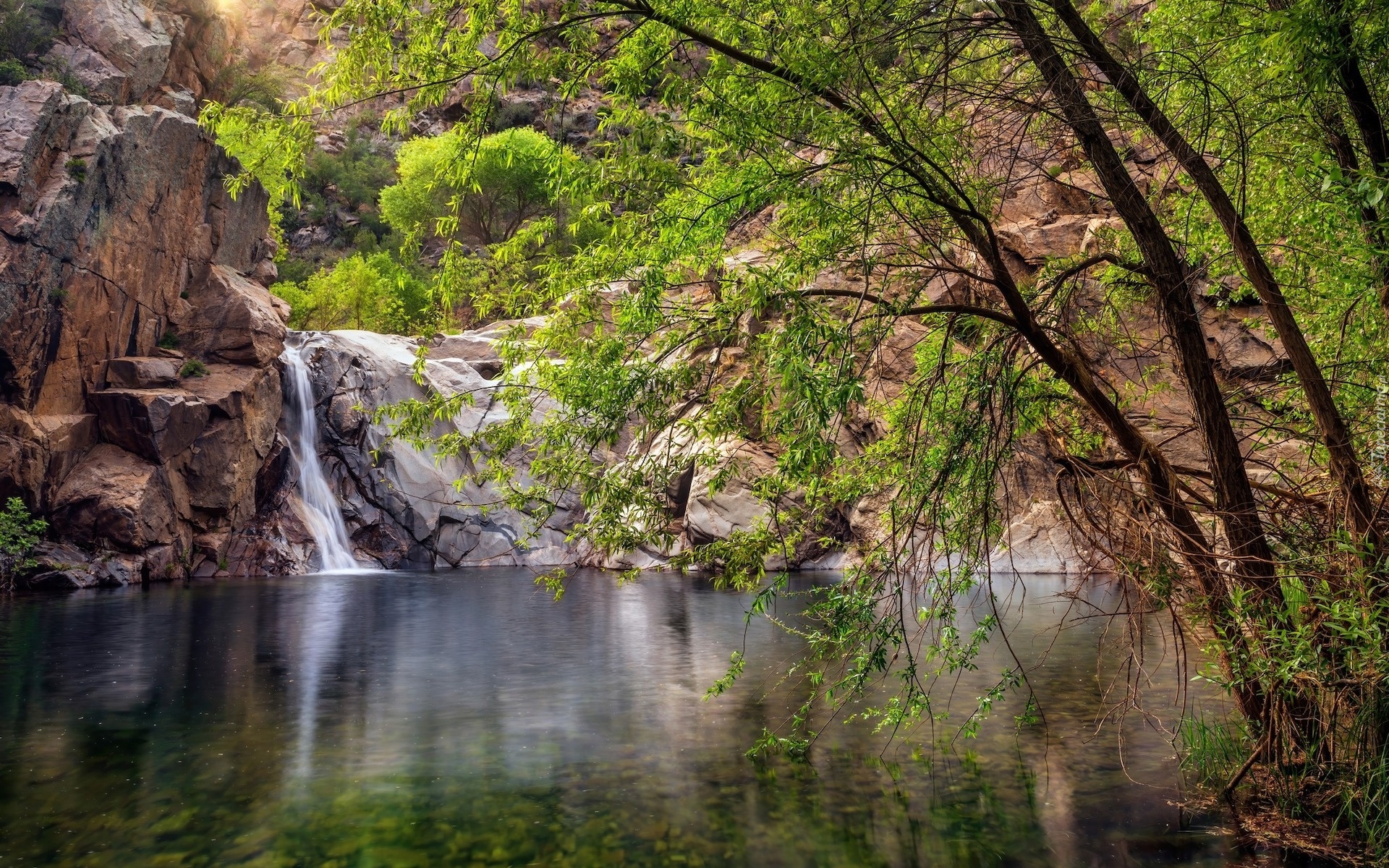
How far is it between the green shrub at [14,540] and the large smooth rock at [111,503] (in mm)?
1700

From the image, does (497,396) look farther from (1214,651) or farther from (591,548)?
(1214,651)

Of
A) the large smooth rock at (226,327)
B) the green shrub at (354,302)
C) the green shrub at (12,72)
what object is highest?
the green shrub at (12,72)

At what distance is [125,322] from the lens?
33281 millimetres

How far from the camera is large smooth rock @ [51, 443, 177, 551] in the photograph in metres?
30.4

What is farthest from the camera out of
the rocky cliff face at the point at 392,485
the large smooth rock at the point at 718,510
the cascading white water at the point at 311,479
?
the rocky cliff face at the point at 392,485

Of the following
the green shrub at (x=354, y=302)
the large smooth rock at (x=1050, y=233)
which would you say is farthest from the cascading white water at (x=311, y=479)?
the large smooth rock at (x=1050, y=233)

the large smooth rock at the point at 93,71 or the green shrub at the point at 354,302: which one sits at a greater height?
the large smooth rock at the point at 93,71

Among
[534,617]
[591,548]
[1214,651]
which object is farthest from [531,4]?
[534,617]

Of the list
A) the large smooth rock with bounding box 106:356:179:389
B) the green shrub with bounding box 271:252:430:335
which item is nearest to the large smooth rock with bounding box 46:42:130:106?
the large smooth rock with bounding box 106:356:179:389

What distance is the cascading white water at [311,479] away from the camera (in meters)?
37.8

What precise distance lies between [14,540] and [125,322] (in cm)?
873

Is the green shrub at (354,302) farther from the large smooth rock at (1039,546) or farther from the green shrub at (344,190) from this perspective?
the large smooth rock at (1039,546)

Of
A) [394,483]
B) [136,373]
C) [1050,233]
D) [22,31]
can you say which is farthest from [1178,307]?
[22,31]

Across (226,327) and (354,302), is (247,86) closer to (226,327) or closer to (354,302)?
(354,302)
